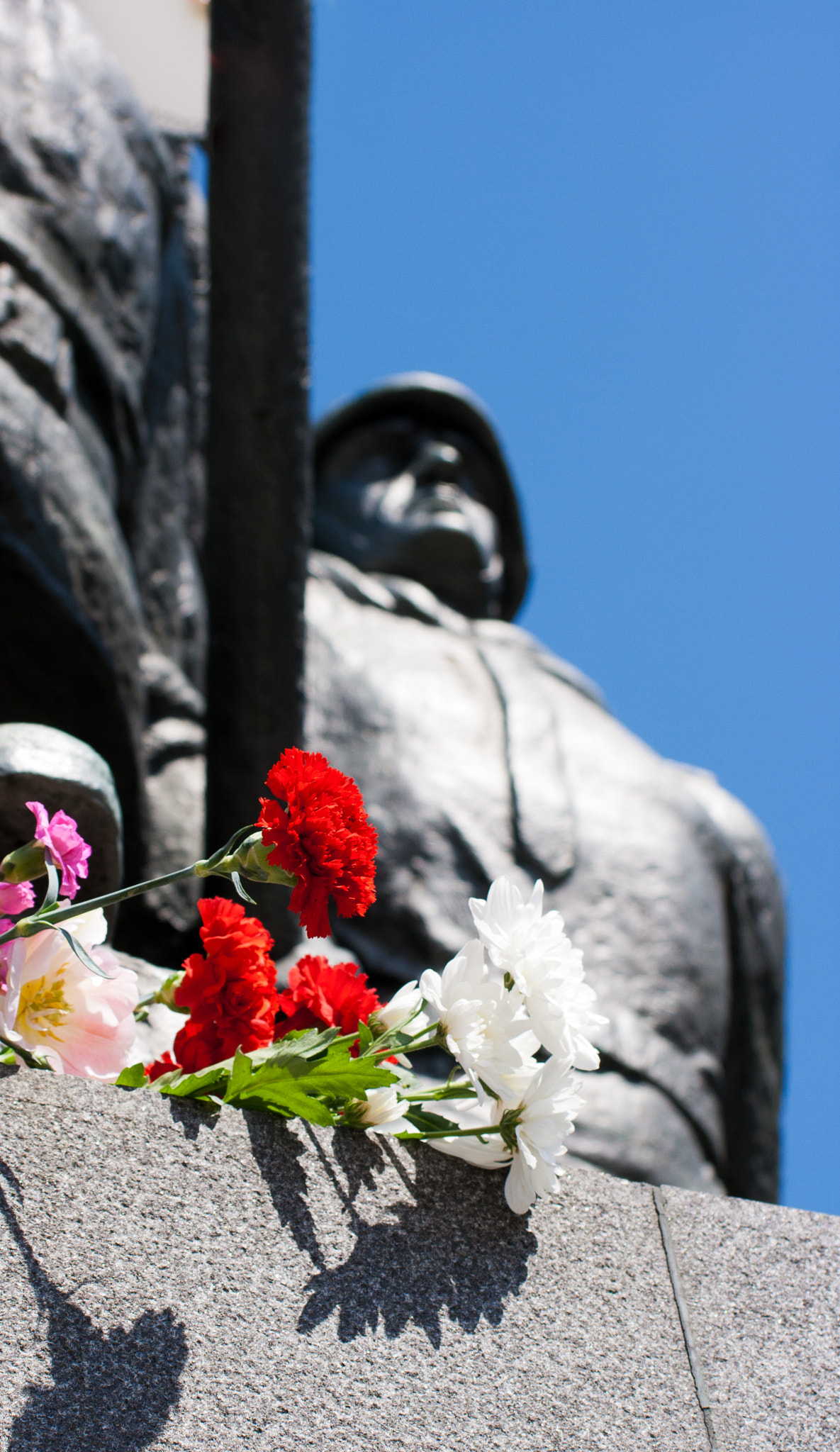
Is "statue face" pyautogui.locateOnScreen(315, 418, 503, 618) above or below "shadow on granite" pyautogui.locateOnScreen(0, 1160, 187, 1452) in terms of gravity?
below

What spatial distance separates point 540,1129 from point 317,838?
533 millimetres

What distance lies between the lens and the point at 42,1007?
198 cm

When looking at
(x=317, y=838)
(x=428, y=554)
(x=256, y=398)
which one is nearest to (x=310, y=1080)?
(x=317, y=838)

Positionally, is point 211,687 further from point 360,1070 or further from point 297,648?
point 360,1070

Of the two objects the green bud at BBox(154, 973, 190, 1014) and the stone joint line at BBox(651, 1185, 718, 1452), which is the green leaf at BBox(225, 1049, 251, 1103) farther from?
the stone joint line at BBox(651, 1185, 718, 1452)

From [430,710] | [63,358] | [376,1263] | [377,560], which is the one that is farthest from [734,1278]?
[377,560]

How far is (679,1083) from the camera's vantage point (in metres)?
5.64

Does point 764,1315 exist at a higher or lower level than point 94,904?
lower

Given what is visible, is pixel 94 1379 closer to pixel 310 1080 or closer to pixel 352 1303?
pixel 352 1303

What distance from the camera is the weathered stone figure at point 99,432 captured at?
424 cm

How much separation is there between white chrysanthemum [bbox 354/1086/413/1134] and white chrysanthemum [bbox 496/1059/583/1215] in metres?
0.15

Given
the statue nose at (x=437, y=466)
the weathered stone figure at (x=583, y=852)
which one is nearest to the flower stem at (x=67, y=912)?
the weathered stone figure at (x=583, y=852)

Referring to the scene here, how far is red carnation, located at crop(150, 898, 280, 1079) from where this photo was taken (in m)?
2.10

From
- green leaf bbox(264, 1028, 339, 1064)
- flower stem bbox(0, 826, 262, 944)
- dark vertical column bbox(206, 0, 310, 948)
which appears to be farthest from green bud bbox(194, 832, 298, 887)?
dark vertical column bbox(206, 0, 310, 948)
